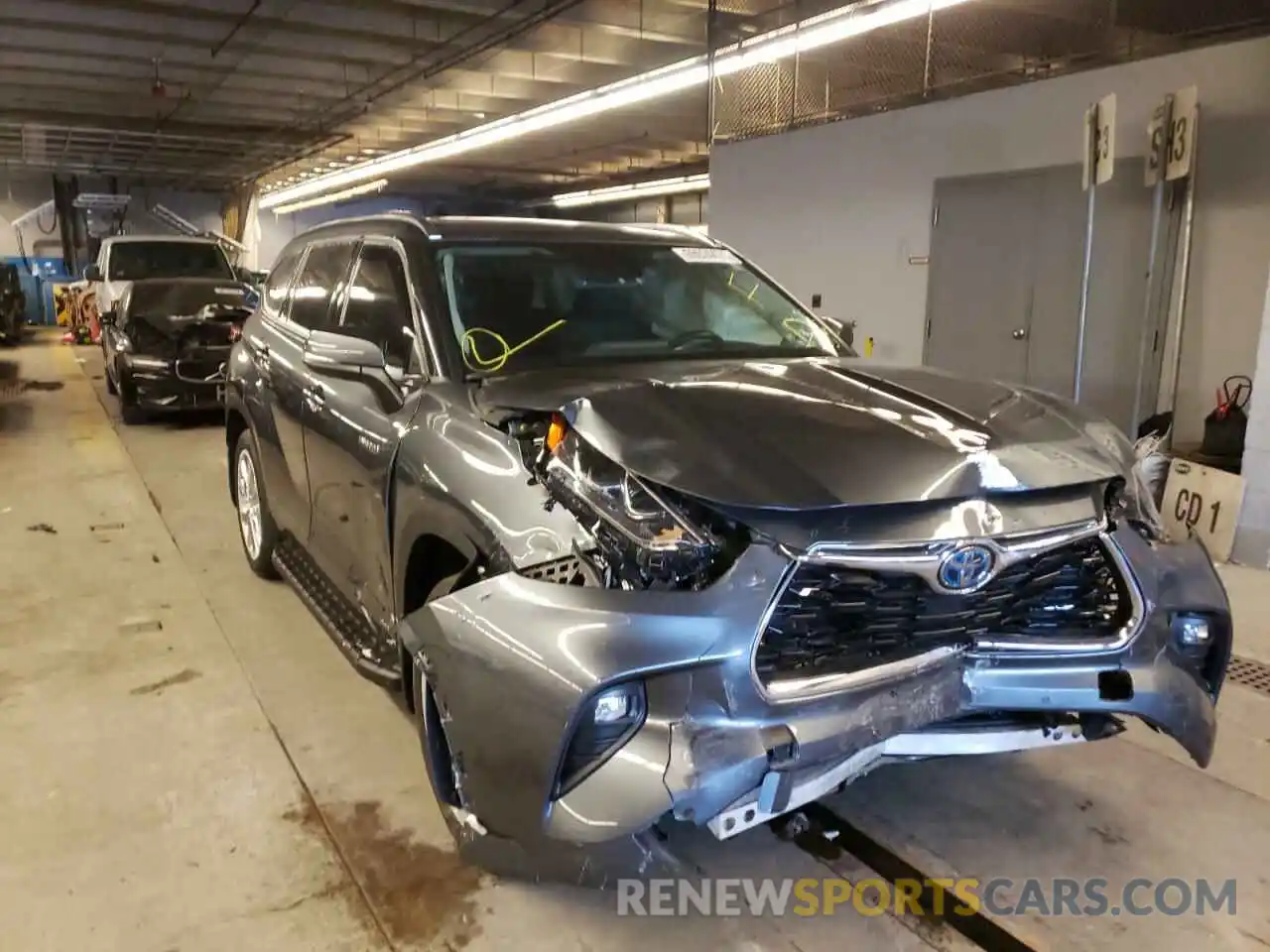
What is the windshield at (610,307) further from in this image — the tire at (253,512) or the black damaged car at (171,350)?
the black damaged car at (171,350)

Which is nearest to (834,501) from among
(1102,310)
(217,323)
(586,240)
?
(586,240)

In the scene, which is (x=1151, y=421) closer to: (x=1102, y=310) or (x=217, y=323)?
(x=1102, y=310)

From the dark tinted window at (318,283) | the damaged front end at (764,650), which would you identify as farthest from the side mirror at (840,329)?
the dark tinted window at (318,283)

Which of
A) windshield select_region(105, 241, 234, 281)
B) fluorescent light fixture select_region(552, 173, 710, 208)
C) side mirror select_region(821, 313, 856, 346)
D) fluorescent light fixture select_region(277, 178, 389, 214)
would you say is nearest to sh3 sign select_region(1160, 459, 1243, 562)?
side mirror select_region(821, 313, 856, 346)

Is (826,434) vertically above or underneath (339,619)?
above

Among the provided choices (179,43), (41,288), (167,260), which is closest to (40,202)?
(41,288)

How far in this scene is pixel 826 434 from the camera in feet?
6.81

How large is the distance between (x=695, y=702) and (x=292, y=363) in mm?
2542

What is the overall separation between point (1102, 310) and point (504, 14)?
614 cm

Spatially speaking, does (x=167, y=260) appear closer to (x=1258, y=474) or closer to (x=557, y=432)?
(x=557, y=432)

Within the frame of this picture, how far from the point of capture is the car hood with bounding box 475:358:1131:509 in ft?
6.32

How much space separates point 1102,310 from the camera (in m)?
6.78

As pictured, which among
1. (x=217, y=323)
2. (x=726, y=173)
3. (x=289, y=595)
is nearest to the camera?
(x=289, y=595)

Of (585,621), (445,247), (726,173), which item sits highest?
(726,173)
